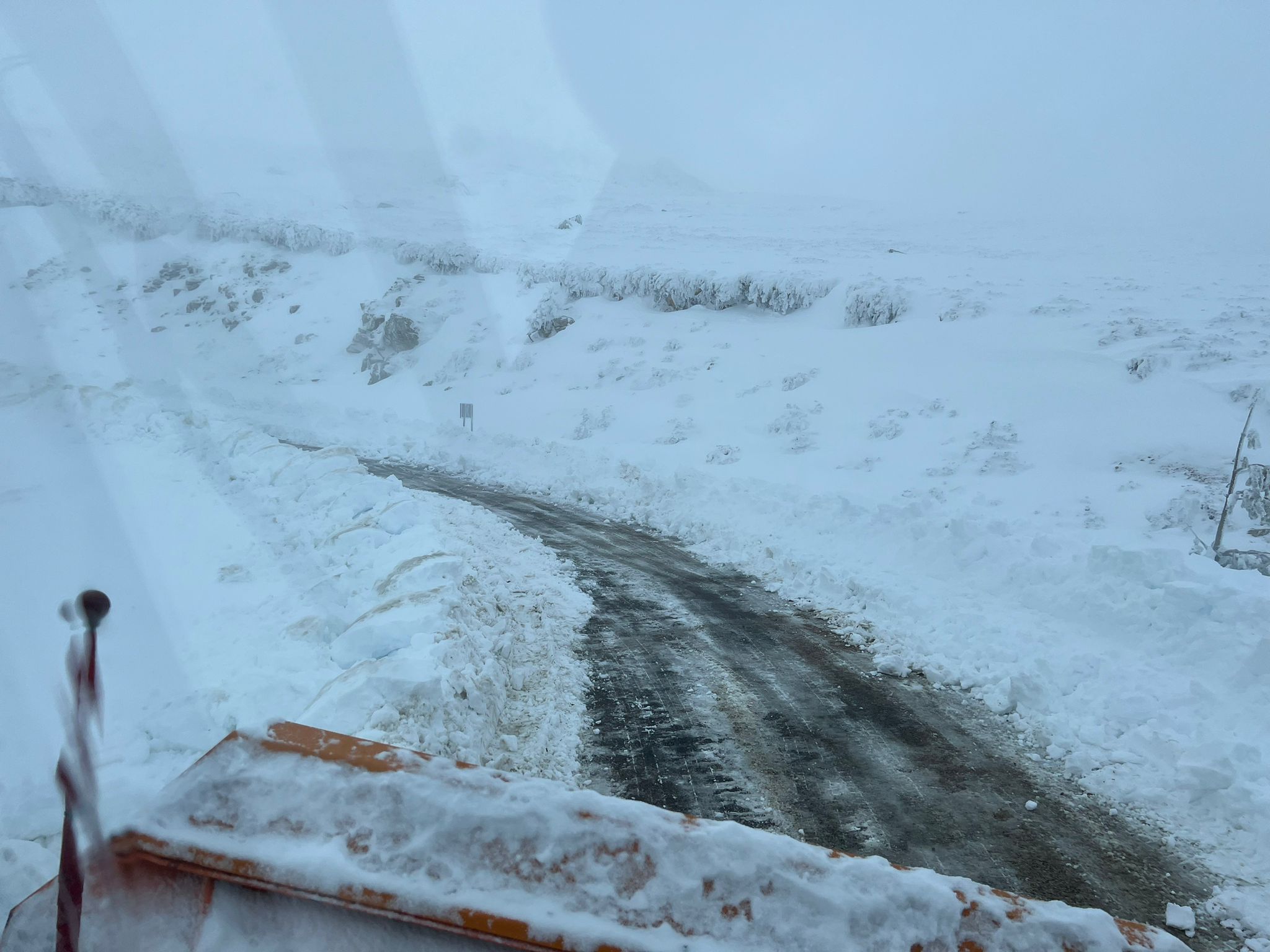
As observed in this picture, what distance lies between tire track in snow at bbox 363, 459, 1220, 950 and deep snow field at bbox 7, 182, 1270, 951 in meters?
0.31

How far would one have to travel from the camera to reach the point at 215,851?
190cm

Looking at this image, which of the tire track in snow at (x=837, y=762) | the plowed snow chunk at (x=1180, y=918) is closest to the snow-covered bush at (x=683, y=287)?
the tire track in snow at (x=837, y=762)

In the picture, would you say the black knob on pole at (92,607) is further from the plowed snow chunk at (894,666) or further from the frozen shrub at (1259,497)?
the frozen shrub at (1259,497)

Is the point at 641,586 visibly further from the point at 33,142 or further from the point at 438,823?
the point at 33,142

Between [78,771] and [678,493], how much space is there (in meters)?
13.4

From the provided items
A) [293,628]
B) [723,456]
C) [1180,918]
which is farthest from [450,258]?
[1180,918]

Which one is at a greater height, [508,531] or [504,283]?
[504,283]

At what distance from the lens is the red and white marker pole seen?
1.52 m

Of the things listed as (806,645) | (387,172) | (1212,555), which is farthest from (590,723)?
(387,172)

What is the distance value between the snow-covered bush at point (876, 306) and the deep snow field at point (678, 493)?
25 cm

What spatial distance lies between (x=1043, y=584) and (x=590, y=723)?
5.77m

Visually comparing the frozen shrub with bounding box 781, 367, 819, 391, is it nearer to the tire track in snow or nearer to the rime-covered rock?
the tire track in snow

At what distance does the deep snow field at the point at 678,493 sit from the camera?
5309 millimetres

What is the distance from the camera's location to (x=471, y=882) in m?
1.92
